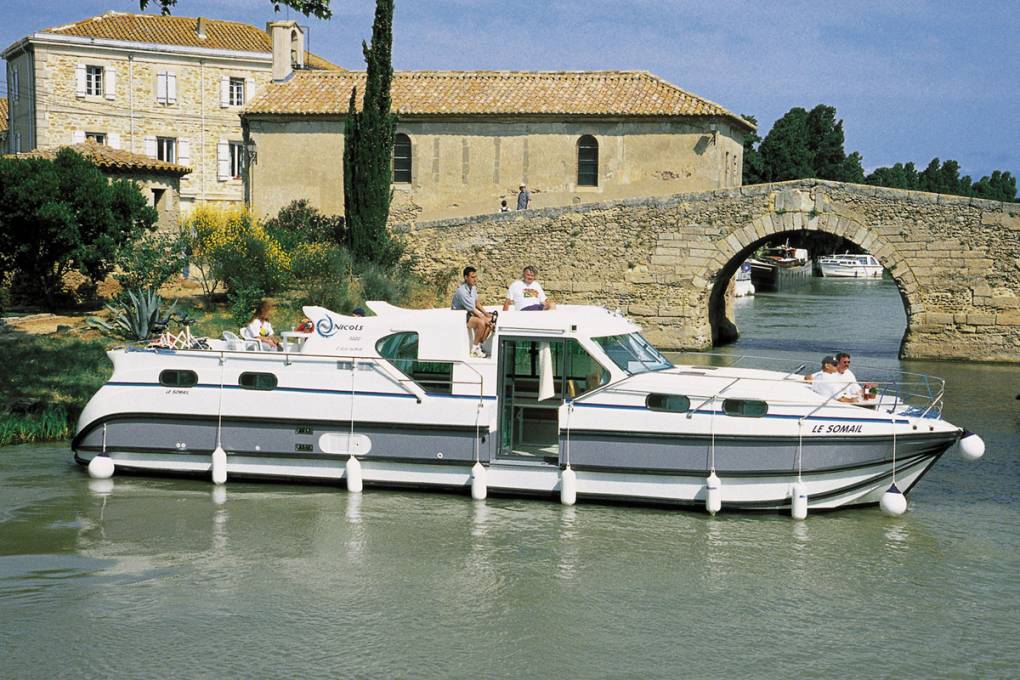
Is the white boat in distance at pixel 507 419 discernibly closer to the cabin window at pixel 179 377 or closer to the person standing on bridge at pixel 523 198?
the cabin window at pixel 179 377

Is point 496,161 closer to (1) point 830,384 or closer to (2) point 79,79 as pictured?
(1) point 830,384

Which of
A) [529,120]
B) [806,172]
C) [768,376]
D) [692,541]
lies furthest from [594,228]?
[806,172]

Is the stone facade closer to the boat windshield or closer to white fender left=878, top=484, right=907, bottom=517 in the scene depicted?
the boat windshield

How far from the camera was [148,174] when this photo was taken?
102 ft

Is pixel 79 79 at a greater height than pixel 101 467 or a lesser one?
greater

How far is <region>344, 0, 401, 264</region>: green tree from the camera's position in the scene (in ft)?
92.0

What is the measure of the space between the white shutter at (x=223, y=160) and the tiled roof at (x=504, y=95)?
14.6 meters

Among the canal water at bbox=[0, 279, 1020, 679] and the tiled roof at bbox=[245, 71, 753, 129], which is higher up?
the tiled roof at bbox=[245, 71, 753, 129]

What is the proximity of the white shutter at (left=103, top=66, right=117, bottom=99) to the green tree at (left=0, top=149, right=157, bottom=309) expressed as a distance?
22541 mm

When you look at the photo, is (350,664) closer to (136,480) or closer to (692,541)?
(692,541)

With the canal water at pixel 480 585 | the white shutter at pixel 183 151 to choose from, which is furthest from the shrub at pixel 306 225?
the white shutter at pixel 183 151

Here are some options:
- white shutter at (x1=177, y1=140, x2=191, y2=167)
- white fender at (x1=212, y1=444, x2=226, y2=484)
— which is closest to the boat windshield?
white fender at (x1=212, y1=444, x2=226, y2=484)

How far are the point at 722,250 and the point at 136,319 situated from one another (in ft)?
41.9

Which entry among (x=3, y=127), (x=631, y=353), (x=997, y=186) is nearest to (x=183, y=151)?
(x=3, y=127)
